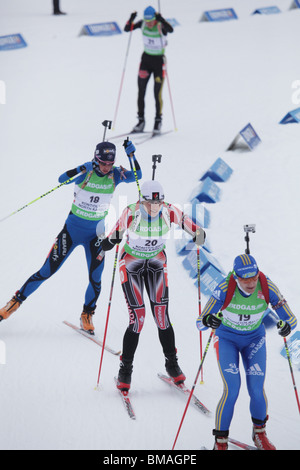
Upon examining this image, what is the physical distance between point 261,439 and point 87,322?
2.27 meters

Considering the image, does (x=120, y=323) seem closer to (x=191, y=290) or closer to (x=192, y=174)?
(x=191, y=290)

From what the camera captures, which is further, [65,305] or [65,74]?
[65,74]

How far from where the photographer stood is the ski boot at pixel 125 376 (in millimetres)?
5336

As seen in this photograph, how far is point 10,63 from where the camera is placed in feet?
45.6

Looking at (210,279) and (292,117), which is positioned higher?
(292,117)

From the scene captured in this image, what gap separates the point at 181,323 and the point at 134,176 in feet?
5.31

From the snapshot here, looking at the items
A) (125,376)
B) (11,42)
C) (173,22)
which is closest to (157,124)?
(11,42)

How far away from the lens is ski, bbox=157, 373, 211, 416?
17.0 ft

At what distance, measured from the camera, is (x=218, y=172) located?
945 cm

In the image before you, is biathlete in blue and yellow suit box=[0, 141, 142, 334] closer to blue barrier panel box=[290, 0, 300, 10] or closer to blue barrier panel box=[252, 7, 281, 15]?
blue barrier panel box=[252, 7, 281, 15]

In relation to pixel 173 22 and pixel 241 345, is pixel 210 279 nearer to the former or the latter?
pixel 241 345

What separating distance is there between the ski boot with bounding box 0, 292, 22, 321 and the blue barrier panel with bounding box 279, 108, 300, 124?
6.38 meters

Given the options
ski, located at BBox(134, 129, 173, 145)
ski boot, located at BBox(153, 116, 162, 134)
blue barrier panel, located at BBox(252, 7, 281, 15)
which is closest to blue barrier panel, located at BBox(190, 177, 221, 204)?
ski, located at BBox(134, 129, 173, 145)

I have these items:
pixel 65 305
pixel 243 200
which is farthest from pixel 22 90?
pixel 65 305
